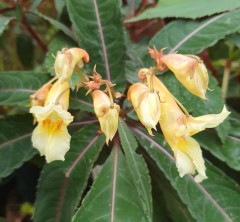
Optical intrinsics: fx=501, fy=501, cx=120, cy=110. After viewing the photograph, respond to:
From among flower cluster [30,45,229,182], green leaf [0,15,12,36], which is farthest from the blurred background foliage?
flower cluster [30,45,229,182]

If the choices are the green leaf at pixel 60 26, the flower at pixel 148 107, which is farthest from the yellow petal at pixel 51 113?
the green leaf at pixel 60 26

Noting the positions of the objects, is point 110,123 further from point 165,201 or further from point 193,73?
point 165,201

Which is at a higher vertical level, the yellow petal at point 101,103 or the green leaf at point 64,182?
the yellow petal at point 101,103

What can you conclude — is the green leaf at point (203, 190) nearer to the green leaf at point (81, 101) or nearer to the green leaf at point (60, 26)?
the green leaf at point (81, 101)

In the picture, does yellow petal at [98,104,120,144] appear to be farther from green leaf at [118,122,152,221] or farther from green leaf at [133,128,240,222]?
A: green leaf at [133,128,240,222]

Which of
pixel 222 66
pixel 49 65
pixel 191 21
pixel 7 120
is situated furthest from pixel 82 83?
pixel 222 66

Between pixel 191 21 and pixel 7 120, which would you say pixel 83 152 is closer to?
pixel 7 120

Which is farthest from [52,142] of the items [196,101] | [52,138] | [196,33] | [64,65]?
[196,33]
